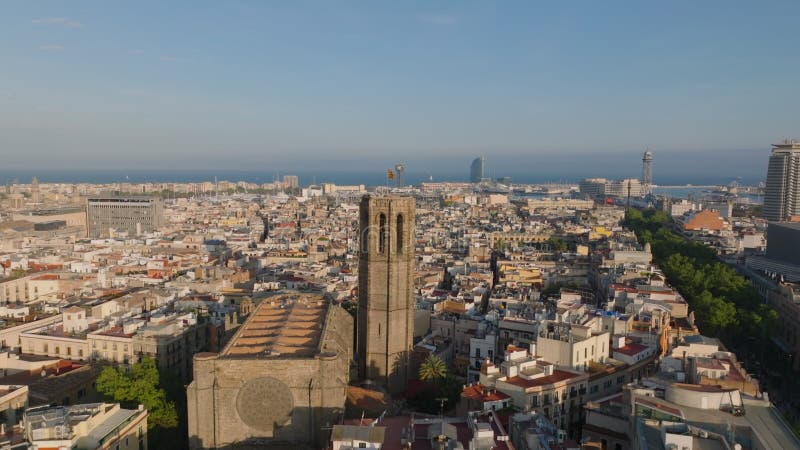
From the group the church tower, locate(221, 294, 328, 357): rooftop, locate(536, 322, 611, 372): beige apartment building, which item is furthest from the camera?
the church tower

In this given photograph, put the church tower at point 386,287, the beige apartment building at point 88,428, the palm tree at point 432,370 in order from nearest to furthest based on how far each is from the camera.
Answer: the beige apartment building at point 88,428, the church tower at point 386,287, the palm tree at point 432,370

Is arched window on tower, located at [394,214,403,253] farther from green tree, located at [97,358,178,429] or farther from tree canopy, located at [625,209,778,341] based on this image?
tree canopy, located at [625,209,778,341]

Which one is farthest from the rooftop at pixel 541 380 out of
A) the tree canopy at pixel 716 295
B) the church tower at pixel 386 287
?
the tree canopy at pixel 716 295

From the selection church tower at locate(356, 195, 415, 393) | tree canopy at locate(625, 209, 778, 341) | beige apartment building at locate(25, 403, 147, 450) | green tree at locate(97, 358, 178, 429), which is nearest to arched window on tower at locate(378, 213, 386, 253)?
church tower at locate(356, 195, 415, 393)

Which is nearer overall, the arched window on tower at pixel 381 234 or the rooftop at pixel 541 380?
the rooftop at pixel 541 380

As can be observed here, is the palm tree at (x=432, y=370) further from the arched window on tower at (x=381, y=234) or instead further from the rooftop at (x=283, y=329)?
the arched window on tower at (x=381, y=234)

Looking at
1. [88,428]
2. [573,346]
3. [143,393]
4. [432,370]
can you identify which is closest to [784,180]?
[573,346]

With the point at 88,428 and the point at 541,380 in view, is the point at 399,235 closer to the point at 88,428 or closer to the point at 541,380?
the point at 541,380
